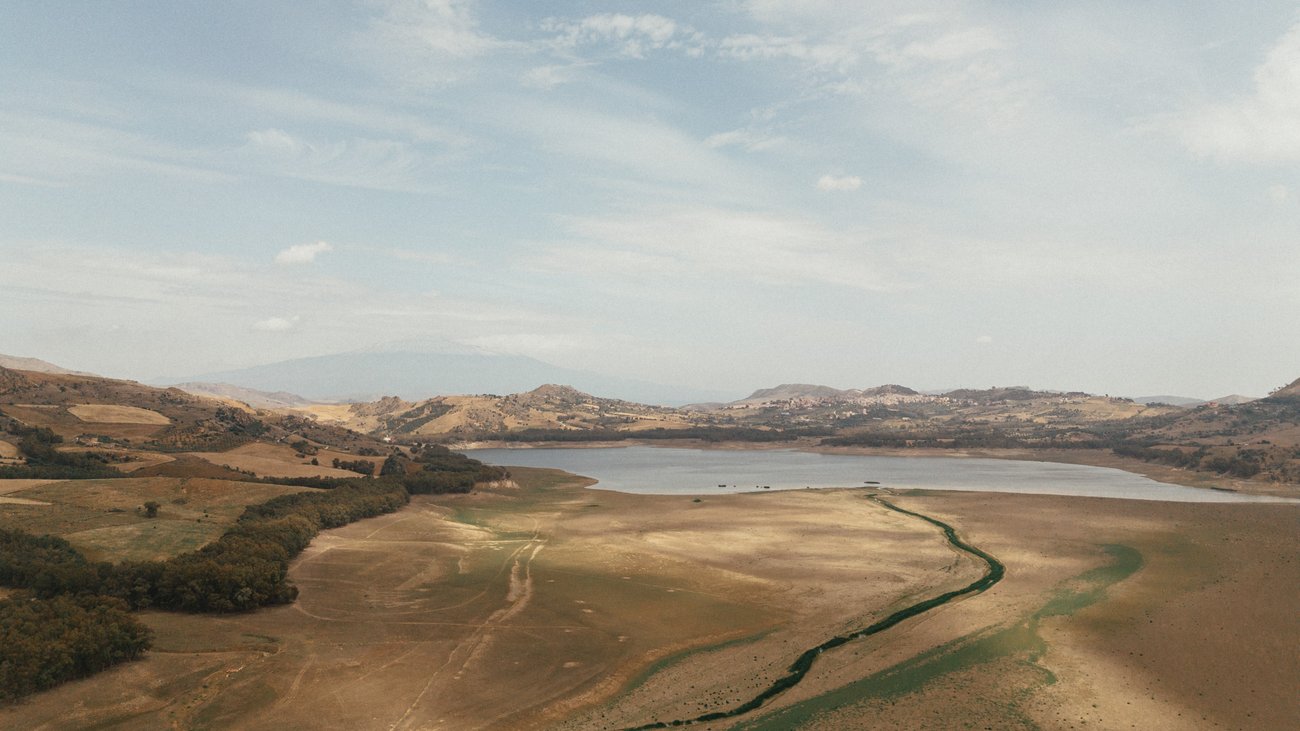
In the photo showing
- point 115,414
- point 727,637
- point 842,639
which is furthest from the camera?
point 115,414

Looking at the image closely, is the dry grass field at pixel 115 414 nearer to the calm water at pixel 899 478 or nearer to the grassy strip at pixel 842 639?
the calm water at pixel 899 478

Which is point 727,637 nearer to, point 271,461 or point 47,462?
point 47,462

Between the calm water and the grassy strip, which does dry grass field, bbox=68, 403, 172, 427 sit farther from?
the grassy strip

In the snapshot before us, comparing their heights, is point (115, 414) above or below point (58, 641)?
above

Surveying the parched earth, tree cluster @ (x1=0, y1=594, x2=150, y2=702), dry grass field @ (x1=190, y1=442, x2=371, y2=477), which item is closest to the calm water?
the parched earth

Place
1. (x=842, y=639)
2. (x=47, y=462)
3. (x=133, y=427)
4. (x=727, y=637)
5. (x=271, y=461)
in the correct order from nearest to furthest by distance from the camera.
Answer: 1. (x=842, y=639)
2. (x=727, y=637)
3. (x=47, y=462)
4. (x=271, y=461)
5. (x=133, y=427)

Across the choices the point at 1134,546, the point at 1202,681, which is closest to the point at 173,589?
the point at 1202,681

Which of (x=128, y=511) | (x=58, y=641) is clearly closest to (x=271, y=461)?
(x=128, y=511)

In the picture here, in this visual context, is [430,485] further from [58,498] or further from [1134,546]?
[1134,546]
